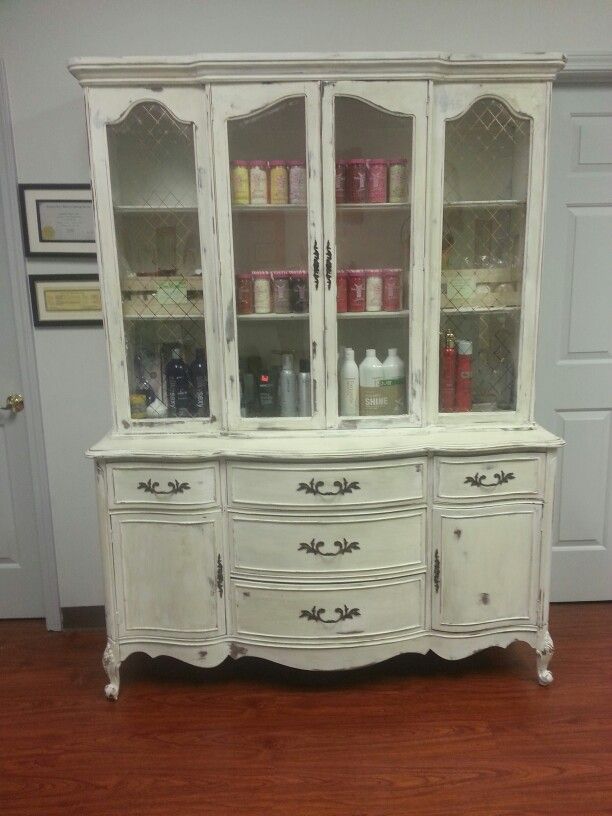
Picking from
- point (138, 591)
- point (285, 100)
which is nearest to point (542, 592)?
point (138, 591)

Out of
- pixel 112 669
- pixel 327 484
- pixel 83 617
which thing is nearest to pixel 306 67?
pixel 327 484

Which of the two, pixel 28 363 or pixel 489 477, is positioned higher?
pixel 28 363

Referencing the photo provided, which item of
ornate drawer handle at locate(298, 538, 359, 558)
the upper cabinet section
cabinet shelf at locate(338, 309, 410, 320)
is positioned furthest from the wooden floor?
cabinet shelf at locate(338, 309, 410, 320)

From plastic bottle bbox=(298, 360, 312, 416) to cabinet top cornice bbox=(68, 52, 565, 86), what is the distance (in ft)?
2.86

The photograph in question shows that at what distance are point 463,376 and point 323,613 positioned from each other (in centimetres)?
92

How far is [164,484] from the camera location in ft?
6.31

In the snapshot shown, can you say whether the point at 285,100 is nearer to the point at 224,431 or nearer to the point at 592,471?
the point at 224,431

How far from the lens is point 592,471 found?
8.20 ft

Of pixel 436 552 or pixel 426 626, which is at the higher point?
pixel 436 552

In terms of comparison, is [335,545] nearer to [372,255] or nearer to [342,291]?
[342,291]

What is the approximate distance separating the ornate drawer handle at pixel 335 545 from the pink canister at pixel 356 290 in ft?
2.47

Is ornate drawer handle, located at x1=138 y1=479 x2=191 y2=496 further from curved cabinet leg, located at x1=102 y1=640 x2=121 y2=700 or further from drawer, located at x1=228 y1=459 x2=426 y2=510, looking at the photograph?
curved cabinet leg, located at x1=102 y1=640 x2=121 y2=700

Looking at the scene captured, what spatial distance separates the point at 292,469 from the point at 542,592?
3.04ft

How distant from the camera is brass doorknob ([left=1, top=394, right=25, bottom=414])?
2371mm
